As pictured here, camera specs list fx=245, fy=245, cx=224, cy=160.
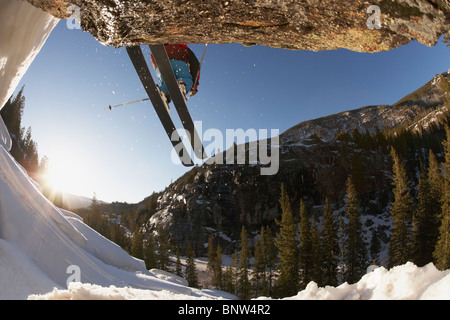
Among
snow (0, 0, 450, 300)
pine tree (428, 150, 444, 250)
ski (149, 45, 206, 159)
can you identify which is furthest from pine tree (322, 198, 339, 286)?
ski (149, 45, 206, 159)

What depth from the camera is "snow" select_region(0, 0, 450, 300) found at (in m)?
1.52

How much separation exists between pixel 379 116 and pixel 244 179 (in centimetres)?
14732

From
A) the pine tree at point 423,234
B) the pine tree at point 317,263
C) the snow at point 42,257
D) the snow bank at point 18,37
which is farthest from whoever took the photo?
the pine tree at point 317,263

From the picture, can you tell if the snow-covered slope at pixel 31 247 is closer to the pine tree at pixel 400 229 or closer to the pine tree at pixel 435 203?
the pine tree at pixel 400 229

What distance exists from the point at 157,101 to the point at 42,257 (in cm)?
463

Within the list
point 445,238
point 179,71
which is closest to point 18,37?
point 179,71

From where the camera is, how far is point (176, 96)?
6.95m

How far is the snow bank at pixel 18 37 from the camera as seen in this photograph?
2943mm

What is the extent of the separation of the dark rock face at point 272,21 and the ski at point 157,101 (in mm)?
3228

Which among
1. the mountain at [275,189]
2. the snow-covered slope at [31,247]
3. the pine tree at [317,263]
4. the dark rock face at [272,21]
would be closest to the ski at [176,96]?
the dark rock face at [272,21]

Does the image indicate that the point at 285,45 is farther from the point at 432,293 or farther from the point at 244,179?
the point at 244,179

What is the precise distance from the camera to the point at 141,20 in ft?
7.33

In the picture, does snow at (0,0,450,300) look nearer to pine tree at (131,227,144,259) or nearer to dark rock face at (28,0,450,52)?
dark rock face at (28,0,450,52)
